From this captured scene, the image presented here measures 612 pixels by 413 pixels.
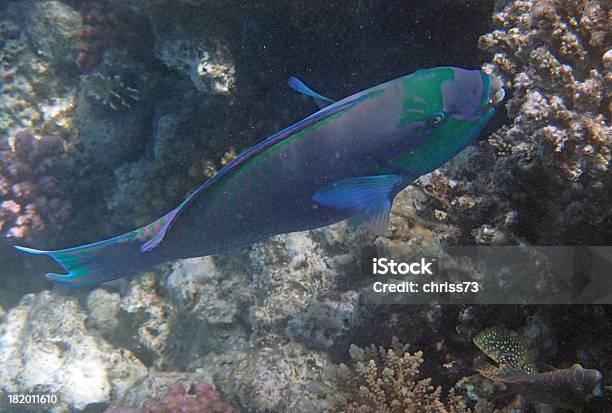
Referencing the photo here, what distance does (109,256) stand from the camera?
2.00 meters

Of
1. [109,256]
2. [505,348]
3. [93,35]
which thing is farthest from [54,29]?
[505,348]

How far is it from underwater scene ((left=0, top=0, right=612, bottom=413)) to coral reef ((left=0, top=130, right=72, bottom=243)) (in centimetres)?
4

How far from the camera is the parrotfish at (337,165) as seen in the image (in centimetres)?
184

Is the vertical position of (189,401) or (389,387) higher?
(389,387)

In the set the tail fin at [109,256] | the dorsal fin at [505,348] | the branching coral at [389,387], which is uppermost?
the tail fin at [109,256]

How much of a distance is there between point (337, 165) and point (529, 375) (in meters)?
1.87

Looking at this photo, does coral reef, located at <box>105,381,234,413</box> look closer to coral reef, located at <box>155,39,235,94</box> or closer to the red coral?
the red coral

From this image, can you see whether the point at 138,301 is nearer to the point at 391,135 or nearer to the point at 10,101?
the point at 10,101

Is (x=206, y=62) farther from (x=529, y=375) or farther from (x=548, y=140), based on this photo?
(x=529, y=375)

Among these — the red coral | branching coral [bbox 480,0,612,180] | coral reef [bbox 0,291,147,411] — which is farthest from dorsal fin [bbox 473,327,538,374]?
coral reef [bbox 0,291,147,411]

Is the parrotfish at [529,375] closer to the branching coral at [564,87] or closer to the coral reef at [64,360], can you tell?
the branching coral at [564,87]

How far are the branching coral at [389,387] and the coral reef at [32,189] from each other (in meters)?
5.45

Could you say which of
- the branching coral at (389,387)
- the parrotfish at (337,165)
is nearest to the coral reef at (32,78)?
the parrotfish at (337,165)

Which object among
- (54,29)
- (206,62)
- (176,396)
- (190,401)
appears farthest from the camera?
(54,29)
